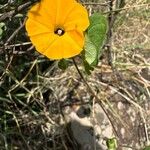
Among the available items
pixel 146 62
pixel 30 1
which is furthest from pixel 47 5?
pixel 146 62

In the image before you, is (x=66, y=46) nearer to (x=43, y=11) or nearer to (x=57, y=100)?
(x=43, y=11)

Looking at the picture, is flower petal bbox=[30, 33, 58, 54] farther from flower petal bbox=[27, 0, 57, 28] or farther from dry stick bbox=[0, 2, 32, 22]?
dry stick bbox=[0, 2, 32, 22]

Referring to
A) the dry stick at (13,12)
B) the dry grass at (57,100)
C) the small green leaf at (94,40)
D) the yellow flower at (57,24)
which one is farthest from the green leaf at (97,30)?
the dry grass at (57,100)

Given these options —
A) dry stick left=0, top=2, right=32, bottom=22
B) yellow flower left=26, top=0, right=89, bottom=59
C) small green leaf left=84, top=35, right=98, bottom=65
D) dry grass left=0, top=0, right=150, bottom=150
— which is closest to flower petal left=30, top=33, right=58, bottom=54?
yellow flower left=26, top=0, right=89, bottom=59

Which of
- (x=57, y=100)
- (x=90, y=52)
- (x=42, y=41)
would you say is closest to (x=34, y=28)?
(x=42, y=41)

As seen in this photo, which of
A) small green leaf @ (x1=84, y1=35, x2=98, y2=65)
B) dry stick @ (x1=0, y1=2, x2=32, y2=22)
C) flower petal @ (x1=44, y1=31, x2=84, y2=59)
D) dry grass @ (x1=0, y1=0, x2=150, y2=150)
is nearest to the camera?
flower petal @ (x1=44, y1=31, x2=84, y2=59)

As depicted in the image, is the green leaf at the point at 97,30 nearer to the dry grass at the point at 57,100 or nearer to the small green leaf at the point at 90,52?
the small green leaf at the point at 90,52

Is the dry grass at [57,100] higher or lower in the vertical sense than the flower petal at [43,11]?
lower

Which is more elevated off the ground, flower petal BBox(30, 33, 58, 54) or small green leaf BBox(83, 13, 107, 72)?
flower petal BBox(30, 33, 58, 54)

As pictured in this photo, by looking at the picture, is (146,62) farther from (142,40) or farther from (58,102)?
(58,102)
